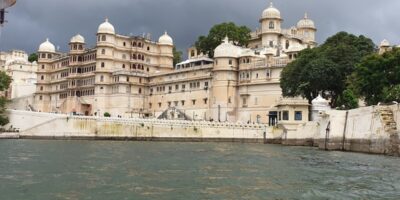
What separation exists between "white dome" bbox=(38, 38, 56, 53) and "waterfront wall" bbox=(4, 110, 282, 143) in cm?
3680

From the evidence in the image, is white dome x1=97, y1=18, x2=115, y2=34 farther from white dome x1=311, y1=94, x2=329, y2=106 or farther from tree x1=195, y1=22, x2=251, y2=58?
white dome x1=311, y1=94, x2=329, y2=106

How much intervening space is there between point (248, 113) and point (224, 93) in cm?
421

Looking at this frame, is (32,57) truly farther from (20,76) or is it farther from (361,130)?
(361,130)

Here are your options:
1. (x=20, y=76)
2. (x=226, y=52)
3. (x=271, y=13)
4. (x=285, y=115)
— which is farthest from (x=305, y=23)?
(x=20, y=76)

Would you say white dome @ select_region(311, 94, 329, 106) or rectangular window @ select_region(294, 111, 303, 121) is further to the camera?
rectangular window @ select_region(294, 111, 303, 121)

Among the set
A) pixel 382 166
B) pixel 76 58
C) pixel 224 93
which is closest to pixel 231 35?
pixel 224 93

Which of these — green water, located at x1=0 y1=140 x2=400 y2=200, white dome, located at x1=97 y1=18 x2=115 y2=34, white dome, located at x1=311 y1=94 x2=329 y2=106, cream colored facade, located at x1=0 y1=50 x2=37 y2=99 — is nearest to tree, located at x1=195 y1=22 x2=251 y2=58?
white dome, located at x1=97 y1=18 x2=115 y2=34

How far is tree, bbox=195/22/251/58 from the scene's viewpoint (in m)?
84.2

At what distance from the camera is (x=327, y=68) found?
5744 centimetres

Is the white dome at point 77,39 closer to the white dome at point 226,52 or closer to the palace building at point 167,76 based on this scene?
the palace building at point 167,76

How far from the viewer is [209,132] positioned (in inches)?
2399

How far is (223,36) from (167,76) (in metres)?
10.8

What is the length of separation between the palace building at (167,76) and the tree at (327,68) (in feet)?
13.3

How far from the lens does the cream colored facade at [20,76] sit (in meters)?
105
